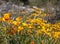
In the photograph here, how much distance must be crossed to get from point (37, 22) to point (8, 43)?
1444mm

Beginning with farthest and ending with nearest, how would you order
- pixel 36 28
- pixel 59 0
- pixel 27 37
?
1. pixel 59 0
2. pixel 36 28
3. pixel 27 37

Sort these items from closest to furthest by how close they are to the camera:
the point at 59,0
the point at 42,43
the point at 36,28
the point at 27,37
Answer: the point at 42,43
the point at 27,37
the point at 36,28
the point at 59,0

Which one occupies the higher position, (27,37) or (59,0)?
(27,37)

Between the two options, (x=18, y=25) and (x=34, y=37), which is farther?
(x=18, y=25)

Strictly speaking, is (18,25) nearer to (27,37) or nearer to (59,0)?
(27,37)

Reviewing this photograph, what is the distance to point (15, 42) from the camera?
4.27 m

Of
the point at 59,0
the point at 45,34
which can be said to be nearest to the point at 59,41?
the point at 45,34

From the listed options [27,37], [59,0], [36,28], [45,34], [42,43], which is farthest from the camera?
[59,0]

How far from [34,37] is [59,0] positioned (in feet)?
22.7

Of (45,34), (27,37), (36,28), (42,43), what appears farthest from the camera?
(36,28)

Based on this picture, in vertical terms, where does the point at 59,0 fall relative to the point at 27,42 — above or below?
below

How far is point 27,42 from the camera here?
14.0 ft

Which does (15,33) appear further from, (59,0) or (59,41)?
(59,0)

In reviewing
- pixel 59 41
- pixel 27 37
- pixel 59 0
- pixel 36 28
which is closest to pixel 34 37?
pixel 27 37
